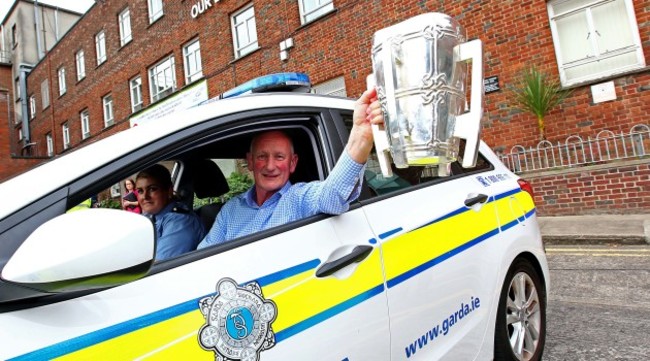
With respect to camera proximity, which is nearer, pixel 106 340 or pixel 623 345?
pixel 106 340

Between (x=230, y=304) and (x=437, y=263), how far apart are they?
0.98 meters

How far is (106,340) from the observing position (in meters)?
1.03

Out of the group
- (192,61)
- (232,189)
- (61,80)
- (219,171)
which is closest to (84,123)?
(61,80)

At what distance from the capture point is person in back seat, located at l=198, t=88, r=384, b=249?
4.78 ft

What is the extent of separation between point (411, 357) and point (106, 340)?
1105mm

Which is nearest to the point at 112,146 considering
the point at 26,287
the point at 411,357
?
the point at 26,287

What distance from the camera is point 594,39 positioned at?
305 inches

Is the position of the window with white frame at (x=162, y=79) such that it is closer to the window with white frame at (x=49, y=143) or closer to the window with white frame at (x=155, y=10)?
the window with white frame at (x=155, y=10)

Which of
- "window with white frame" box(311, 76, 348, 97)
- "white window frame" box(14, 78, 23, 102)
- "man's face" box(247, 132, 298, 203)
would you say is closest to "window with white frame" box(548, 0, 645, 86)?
"window with white frame" box(311, 76, 348, 97)

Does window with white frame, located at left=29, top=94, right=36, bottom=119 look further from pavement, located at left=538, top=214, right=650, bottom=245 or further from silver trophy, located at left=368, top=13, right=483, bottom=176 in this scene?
silver trophy, located at left=368, top=13, right=483, bottom=176

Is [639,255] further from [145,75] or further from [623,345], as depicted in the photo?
[145,75]

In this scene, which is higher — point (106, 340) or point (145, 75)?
point (145, 75)

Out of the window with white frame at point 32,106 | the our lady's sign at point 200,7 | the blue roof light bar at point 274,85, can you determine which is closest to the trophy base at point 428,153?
the blue roof light bar at point 274,85

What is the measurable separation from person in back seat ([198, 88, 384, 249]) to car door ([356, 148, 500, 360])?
24 centimetres
